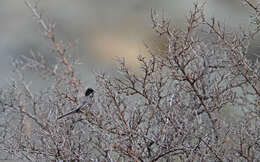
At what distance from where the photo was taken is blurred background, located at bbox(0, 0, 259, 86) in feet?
18.3

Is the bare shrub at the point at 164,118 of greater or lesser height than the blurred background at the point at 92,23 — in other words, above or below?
below

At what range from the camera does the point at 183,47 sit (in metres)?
1.90

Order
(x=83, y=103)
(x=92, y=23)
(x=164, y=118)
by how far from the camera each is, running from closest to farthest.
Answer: (x=164, y=118) → (x=83, y=103) → (x=92, y=23)

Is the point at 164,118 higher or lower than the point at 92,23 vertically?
lower

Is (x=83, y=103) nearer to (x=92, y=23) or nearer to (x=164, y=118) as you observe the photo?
(x=164, y=118)

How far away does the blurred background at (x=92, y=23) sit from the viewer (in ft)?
18.3

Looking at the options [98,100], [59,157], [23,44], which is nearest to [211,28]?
[98,100]

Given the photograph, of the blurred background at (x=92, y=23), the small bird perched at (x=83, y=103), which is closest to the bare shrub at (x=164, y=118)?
the small bird perched at (x=83, y=103)

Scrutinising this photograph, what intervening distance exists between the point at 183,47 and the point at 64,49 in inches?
50.5

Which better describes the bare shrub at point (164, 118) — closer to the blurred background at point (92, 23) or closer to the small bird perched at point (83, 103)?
the small bird perched at point (83, 103)

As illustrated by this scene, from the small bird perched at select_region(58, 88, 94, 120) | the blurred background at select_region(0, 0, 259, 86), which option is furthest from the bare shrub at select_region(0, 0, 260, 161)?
the blurred background at select_region(0, 0, 259, 86)

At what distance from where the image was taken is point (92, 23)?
6.36 metres

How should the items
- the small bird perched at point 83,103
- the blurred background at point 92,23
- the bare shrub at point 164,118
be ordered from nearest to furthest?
the bare shrub at point 164,118 → the small bird perched at point 83,103 → the blurred background at point 92,23

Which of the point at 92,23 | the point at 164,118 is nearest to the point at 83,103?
the point at 164,118
